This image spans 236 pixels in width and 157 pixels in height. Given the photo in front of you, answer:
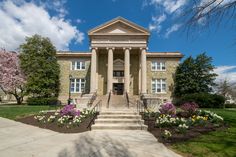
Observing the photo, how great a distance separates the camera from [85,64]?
34.7 metres

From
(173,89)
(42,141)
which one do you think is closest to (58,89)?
(173,89)

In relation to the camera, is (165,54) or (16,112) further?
(165,54)

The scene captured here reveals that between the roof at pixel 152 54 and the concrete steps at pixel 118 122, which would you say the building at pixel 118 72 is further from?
the concrete steps at pixel 118 122

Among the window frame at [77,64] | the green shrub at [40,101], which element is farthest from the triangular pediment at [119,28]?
the green shrub at [40,101]

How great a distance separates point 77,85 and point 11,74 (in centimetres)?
1029

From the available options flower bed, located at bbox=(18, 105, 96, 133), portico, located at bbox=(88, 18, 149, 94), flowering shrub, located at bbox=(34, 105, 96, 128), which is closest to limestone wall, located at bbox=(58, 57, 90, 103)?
portico, located at bbox=(88, 18, 149, 94)

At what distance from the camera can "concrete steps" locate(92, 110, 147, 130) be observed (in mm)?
11195

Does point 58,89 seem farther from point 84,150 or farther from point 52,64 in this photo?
point 84,150

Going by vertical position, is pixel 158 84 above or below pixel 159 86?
above

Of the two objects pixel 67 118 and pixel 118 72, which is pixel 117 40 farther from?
pixel 67 118

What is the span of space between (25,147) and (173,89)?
29.4 m

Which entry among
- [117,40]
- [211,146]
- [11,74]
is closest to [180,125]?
[211,146]

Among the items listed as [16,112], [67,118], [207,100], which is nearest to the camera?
[67,118]

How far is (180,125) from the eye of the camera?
389 inches
